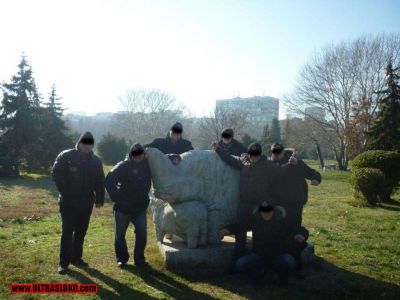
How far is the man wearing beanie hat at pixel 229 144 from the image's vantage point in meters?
6.91

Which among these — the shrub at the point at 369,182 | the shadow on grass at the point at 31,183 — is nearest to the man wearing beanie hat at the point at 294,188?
the shrub at the point at 369,182

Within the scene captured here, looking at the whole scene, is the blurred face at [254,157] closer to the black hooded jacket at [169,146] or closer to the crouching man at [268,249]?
the crouching man at [268,249]

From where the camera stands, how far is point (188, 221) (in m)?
6.07

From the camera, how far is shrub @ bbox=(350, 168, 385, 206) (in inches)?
562

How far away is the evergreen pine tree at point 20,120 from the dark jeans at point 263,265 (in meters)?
24.4

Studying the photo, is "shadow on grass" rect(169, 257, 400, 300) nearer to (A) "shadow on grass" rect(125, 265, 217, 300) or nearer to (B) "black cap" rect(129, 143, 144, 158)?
(A) "shadow on grass" rect(125, 265, 217, 300)

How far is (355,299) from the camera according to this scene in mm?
5195

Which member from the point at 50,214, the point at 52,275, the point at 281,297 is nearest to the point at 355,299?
the point at 281,297

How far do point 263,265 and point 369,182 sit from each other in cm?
1006

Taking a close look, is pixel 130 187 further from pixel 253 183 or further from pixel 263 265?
pixel 263 265

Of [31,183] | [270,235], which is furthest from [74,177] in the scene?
[31,183]

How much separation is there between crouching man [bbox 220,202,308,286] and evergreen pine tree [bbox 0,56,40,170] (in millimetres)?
24496

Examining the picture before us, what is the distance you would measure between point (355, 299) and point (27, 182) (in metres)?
21.4

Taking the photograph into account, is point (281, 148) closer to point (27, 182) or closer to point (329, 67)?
point (27, 182)
